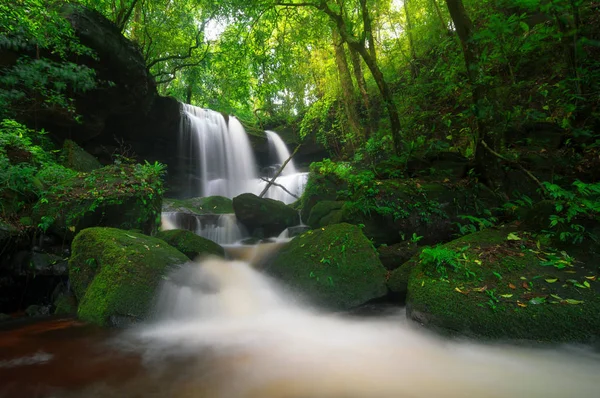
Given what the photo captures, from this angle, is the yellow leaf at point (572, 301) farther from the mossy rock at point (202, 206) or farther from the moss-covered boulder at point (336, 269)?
the mossy rock at point (202, 206)

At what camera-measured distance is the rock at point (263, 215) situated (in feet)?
28.4

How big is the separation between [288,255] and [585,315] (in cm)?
380

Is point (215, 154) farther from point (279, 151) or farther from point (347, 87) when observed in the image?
point (347, 87)

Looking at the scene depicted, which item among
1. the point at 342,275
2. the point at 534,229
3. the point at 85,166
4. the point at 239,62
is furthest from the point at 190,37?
the point at 534,229

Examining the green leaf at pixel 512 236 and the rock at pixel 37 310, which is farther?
the rock at pixel 37 310

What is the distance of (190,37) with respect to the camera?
1190 centimetres

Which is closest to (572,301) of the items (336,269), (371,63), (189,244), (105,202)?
(336,269)

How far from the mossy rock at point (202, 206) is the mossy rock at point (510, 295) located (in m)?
8.33

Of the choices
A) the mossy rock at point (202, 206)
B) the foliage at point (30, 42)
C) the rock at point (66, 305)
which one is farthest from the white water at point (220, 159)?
the rock at point (66, 305)

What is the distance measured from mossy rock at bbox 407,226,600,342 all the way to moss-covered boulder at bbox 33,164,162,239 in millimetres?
5527

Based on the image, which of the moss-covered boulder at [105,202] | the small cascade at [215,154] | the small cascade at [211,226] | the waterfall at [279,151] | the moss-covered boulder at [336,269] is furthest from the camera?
the waterfall at [279,151]

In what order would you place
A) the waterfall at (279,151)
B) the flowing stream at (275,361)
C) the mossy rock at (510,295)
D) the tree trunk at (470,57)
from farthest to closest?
the waterfall at (279,151), the tree trunk at (470,57), the mossy rock at (510,295), the flowing stream at (275,361)

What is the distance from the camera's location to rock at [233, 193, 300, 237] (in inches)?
341

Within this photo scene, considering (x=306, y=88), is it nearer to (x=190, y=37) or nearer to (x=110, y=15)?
(x=190, y=37)
